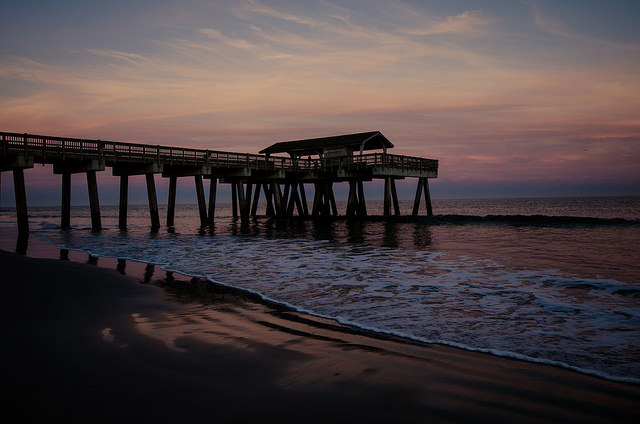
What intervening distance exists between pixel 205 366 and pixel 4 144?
22.5 meters

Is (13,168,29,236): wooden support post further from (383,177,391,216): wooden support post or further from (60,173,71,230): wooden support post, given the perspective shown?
(383,177,391,216): wooden support post

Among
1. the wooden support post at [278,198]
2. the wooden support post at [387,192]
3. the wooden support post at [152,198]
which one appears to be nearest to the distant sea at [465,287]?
the wooden support post at [152,198]

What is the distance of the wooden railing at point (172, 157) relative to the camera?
22.1 meters

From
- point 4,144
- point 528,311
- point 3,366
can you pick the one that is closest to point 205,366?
point 3,366

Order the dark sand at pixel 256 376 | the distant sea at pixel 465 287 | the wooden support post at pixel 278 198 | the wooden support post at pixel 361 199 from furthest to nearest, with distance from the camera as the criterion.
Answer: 1. the wooden support post at pixel 361 199
2. the wooden support post at pixel 278 198
3. the distant sea at pixel 465 287
4. the dark sand at pixel 256 376

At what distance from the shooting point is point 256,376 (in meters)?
3.95

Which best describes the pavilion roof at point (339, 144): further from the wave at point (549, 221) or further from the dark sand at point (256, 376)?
the dark sand at point (256, 376)

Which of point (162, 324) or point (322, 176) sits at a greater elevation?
point (322, 176)

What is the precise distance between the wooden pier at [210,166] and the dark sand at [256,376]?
64.8ft

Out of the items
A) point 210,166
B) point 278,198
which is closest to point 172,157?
point 210,166

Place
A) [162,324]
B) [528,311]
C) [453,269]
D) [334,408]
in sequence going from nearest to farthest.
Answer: [334,408], [162,324], [528,311], [453,269]

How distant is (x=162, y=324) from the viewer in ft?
19.1

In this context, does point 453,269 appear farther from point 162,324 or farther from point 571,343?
point 162,324

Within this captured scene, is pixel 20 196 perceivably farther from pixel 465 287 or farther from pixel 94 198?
pixel 465 287
